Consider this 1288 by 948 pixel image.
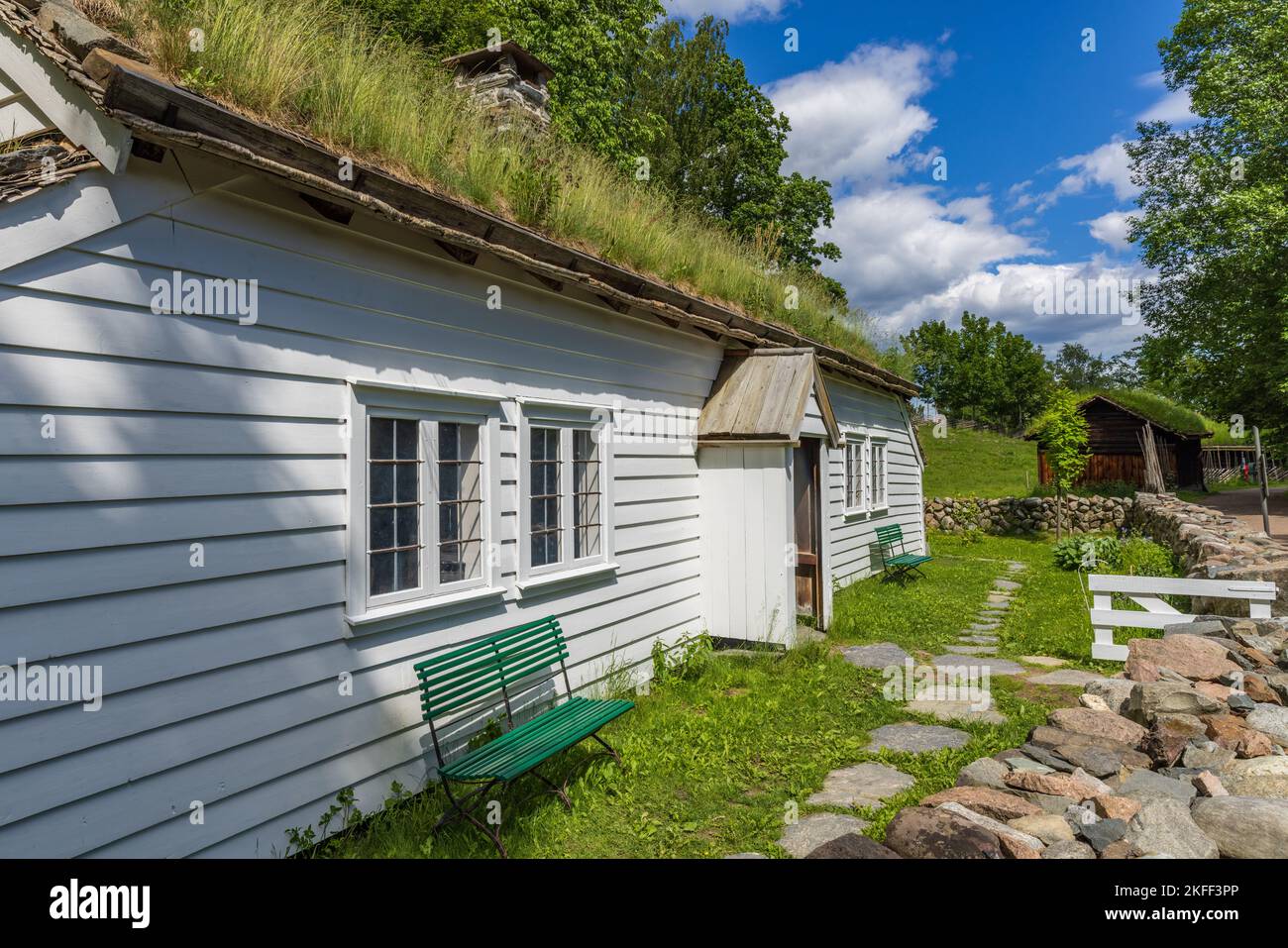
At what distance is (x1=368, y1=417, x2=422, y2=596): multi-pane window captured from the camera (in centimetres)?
429

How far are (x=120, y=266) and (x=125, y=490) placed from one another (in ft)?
3.23

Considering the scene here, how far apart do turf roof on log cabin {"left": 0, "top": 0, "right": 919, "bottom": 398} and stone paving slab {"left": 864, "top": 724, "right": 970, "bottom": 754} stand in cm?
410

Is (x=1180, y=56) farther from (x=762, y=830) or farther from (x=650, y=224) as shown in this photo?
(x=762, y=830)

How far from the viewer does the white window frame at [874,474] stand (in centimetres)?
1306

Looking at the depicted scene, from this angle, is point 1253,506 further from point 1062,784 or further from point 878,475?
point 1062,784

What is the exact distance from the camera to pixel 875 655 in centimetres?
780

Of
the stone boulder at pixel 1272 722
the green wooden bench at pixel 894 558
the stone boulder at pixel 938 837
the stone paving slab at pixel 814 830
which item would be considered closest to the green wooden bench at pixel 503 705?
the stone paving slab at pixel 814 830

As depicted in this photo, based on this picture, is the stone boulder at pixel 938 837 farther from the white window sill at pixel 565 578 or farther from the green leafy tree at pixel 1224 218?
the green leafy tree at pixel 1224 218

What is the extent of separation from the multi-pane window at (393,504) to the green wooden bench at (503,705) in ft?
1.91

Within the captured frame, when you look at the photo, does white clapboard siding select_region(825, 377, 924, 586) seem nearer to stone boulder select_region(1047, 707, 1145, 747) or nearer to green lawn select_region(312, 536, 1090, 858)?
green lawn select_region(312, 536, 1090, 858)

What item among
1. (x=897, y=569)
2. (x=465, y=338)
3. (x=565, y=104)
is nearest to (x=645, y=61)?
(x=565, y=104)

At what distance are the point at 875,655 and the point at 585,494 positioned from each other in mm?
3859

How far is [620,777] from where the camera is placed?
470 centimetres

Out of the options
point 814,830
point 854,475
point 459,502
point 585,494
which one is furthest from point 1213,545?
point 459,502
